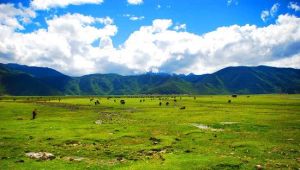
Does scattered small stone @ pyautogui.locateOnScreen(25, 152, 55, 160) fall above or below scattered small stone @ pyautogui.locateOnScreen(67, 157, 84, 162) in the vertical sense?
above

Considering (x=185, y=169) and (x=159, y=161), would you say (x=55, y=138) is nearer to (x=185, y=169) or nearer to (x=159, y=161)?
(x=159, y=161)

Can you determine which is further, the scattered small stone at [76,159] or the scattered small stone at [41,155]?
the scattered small stone at [41,155]

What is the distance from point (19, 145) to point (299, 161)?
3056cm

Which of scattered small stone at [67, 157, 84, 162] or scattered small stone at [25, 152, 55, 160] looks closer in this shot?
scattered small stone at [67, 157, 84, 162]

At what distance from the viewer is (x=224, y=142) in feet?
131

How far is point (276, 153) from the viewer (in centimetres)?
3303

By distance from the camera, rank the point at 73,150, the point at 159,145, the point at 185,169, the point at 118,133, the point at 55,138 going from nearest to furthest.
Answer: the point at 185,169 → the point at 73,150 → the point at 159,145 → the point at 55,138 → the point at 118,133

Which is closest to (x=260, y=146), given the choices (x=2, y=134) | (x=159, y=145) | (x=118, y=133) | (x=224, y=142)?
(x=224, y=142)

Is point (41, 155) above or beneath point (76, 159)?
above

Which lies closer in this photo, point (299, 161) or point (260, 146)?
point (299, 161)

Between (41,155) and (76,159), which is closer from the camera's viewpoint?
(76,159)

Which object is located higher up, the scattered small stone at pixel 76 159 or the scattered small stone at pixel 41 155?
the scattered small stone at pixel 41 155

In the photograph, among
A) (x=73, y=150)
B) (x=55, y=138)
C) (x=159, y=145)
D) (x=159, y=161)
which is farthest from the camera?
(x=55, y=138)

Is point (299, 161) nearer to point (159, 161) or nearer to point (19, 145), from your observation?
point (159, 161)
